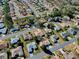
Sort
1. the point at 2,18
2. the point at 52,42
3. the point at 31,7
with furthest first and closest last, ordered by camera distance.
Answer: the point at 31,7
the point at 2,18
the point at 52,42

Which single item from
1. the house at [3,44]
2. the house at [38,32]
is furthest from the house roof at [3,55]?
the house at [38,32]

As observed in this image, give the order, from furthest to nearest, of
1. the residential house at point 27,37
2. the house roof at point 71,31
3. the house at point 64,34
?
the house roof at point 71,31, the house at point 64,34, the residential house at point 27,37

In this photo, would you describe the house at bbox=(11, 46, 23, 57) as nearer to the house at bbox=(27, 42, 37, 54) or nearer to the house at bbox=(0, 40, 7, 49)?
the house at bbox=(27, 42, 37, 54)

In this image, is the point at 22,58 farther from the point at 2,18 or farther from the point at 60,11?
the point at 60,11

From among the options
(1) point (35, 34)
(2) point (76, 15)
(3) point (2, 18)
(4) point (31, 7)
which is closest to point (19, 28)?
(1) point (35, 34)

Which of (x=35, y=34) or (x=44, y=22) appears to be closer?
(x=35, y=34)

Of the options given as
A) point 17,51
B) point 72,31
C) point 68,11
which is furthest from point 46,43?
point 68,11

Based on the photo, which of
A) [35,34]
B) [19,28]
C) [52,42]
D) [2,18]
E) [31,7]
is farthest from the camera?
[31,7]

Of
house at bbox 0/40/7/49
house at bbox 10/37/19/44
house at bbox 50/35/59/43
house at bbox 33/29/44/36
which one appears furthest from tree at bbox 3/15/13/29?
house at bbox 50/35/59/43

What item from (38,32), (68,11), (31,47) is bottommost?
(31,47)

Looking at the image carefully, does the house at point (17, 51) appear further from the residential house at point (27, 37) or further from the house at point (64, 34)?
the house at point (64, 34)

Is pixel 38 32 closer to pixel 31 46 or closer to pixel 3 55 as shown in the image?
pixel 31 46
